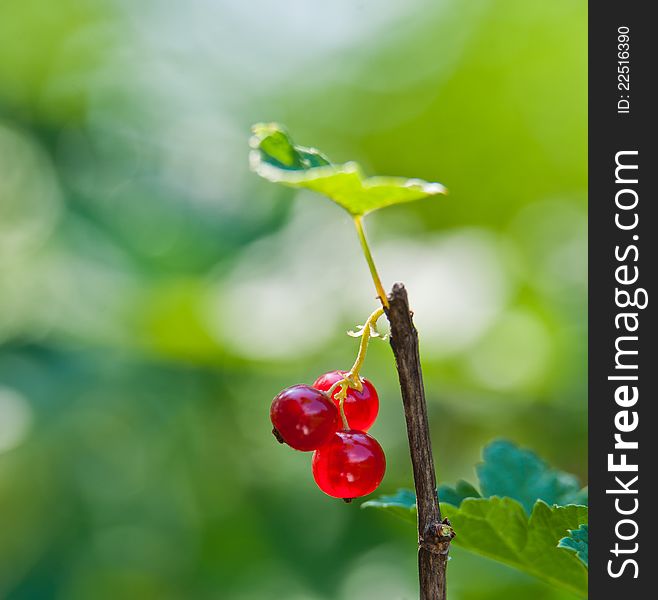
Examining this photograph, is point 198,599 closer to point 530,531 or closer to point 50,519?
point 50,519

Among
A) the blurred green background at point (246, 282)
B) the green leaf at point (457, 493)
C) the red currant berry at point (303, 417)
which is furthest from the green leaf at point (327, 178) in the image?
the blurred green background at point (246, 282)

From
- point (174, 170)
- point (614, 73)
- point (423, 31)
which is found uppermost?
point (423, 31)

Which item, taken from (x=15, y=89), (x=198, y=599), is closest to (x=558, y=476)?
(x=198, y=599)

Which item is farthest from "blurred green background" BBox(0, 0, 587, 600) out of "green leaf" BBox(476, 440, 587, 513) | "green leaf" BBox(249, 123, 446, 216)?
"green leaf" BBox(249, 123, 446, 216)

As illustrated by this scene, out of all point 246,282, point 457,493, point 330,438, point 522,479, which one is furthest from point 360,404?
point 246,282

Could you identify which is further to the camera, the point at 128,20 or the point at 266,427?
the point at 128,20

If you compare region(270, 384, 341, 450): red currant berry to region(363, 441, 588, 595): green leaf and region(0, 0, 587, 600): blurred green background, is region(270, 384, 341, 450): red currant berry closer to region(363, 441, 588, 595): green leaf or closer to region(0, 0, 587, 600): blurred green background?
region(363, 441, 588, 595): green leaf
